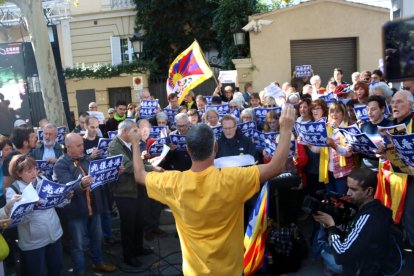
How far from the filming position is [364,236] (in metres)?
3.31

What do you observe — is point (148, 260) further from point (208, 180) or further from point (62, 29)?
point (62, 29)

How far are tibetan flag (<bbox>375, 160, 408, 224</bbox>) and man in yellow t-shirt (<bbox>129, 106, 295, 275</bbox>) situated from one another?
2.38 m

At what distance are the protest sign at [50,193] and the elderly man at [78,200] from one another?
0.33 metres

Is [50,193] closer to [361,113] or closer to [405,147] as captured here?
[405,147]

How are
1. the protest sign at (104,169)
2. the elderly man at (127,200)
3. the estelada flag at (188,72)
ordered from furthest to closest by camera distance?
the estelada flag at (188,72) < the elderly man at (127,200) < the protest sign at (104,169)

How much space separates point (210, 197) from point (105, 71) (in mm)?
17207

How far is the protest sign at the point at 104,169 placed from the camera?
198 inches

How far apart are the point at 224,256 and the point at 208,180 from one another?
0.54m

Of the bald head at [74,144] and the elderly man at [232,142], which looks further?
the elderly man at [232,142]

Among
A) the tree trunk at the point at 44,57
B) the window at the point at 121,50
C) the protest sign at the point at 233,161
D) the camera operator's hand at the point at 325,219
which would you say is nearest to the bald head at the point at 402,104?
the protest sign at the point at 233,161

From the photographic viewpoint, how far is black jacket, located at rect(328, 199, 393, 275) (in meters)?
3.31

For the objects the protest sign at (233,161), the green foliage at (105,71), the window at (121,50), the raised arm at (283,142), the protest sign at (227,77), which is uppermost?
the window at (121,50)

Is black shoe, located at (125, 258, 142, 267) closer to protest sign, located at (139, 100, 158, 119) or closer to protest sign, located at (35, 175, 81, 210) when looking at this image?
protest sign, located at (35, 175, 81, 210)

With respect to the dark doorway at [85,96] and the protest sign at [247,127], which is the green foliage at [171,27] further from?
the protest sign at [247,127]
